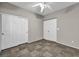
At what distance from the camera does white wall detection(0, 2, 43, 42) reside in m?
2.33

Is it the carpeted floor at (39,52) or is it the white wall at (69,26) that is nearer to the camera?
the carpeted floor at (39,52)

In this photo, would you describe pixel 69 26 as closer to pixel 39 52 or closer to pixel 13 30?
pixel 39 52

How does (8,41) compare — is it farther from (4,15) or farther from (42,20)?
(42,20)

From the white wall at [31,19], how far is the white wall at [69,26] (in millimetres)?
1254

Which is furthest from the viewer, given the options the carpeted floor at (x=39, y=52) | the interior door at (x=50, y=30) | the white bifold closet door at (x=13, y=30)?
the interior door at (x=50, y=30)

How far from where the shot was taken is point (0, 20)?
2.12 metres

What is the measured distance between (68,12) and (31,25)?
194 centimetres

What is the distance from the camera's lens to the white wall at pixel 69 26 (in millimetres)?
2510

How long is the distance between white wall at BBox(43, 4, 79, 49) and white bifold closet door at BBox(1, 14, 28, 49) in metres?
1.75

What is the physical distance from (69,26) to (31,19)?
1944 millimetres

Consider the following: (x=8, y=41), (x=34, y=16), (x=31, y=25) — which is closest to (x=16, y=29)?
(x=8, y=41)

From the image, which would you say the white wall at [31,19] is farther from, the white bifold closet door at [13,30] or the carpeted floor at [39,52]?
the carpeted floor at [39,52]

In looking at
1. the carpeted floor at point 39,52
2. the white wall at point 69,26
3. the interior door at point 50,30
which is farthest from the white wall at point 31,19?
the white wall at point 69,26

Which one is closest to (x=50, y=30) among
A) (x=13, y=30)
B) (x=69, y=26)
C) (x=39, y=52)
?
(x=69, y=26)
